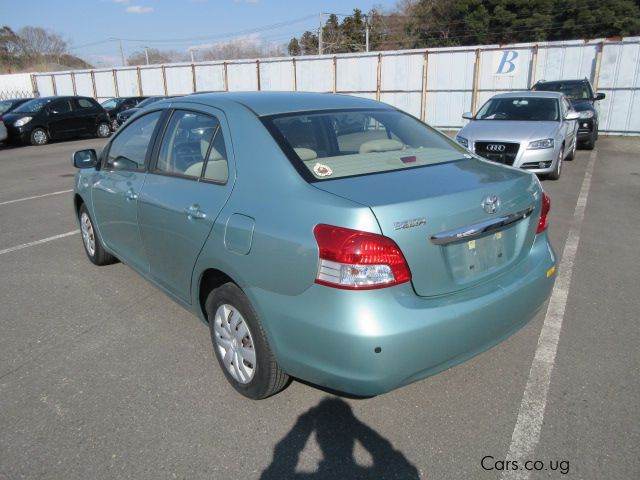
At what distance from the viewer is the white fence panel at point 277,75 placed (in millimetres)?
22531

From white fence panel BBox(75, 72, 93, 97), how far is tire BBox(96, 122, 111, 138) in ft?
45.7

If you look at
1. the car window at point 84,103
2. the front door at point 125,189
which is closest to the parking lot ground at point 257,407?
the front door at point 125,189

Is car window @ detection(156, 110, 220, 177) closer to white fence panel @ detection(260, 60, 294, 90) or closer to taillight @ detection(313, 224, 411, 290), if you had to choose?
taillight @ detection(313, 224, 411, 290)

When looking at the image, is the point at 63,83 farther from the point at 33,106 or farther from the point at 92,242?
the point at 92,242

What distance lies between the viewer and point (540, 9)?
4081 centimetres

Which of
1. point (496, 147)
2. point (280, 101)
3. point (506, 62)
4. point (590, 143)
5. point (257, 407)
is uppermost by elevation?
point (506, 62)

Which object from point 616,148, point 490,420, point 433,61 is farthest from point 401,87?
point 490,420

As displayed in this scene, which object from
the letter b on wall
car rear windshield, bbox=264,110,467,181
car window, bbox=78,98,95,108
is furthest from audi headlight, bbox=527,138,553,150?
car window, bbox=78,98,95,108

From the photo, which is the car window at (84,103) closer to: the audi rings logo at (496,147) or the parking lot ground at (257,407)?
the audi rings logo at (496,147)

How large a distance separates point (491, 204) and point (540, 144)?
6436 millimetres

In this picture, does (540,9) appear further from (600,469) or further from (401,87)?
(600,469)

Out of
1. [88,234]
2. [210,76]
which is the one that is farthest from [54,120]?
[88,234]

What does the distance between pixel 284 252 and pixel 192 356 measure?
1.38m

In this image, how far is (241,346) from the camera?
2.70 metres
